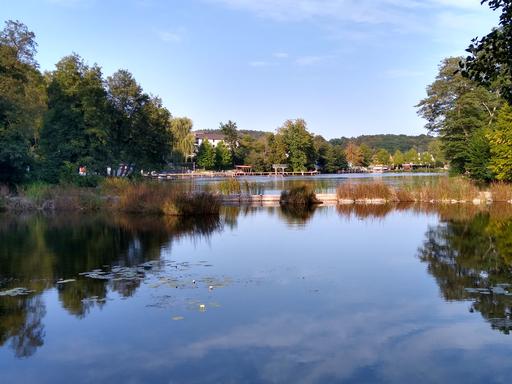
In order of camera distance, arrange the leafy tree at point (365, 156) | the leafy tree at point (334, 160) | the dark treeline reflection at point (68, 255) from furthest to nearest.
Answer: the leafy tree at point (365, 156), the leafy tree at point (334, 160), the dark treeline reflection at point (68, 255)

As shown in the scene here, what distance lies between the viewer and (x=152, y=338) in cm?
677

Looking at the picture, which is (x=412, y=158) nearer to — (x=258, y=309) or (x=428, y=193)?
(x=428, y=193)

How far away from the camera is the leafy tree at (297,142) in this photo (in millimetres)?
97438

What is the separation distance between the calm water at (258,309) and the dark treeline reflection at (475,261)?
0.04 m

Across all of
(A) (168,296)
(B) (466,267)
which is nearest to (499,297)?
(B) (466,267)

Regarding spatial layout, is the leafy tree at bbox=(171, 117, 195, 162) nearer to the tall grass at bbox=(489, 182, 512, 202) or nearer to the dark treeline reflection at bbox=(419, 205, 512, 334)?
the tall grass at bbox=(489, 182, 512, 202)

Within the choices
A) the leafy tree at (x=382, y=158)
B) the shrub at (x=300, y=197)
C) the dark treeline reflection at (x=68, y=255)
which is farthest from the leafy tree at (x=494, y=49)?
the leafy tree at (x=382, y=158)

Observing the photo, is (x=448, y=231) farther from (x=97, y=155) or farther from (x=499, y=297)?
(x=97, y=155)

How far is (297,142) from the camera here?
321 feet

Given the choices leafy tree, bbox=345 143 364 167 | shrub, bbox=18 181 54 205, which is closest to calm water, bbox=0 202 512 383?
shrub, bbox=18 181 54 205

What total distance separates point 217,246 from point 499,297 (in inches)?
297

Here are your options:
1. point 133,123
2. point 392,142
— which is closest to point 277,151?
point 133,123

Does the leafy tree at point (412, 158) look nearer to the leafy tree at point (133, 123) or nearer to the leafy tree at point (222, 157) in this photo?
the leafy tree at point (222, 157)

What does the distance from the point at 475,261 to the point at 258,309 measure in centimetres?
577
